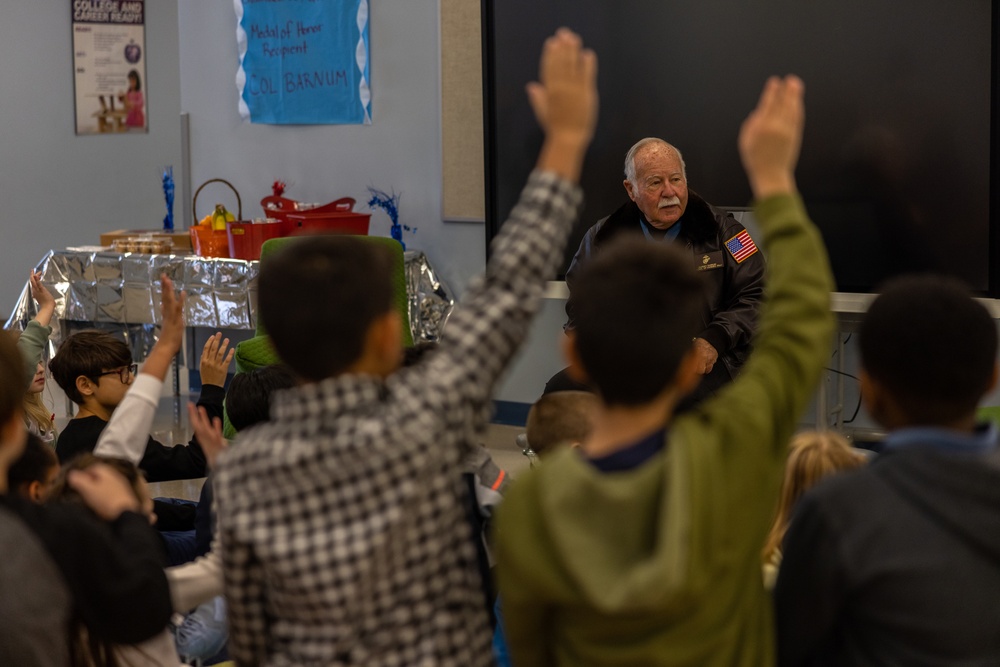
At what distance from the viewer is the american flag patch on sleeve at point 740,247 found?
3281mm

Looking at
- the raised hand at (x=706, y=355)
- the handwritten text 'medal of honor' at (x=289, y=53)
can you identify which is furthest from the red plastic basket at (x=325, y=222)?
the raised hand at (x=706, y=355)

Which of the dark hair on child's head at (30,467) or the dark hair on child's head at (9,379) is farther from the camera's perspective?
the dark hair on child's head at (30,467)

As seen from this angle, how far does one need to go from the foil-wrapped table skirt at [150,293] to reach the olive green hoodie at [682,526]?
370cm

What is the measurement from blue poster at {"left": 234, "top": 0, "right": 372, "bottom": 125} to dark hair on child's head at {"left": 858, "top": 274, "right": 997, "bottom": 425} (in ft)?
14.3

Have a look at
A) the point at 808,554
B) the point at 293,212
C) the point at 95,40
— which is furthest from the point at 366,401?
the point at 95,40

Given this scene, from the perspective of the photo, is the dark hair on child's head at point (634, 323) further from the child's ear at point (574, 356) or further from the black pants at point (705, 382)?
the black pants at point (705, 382)

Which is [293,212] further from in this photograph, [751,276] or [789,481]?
[789,481]

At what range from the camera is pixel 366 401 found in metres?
1.14

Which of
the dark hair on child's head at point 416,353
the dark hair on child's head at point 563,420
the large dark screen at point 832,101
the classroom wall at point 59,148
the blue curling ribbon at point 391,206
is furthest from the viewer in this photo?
the classroom wall at point 59,148

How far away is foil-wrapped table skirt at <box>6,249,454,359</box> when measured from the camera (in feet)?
16.2

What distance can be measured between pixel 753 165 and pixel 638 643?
19.7 inches

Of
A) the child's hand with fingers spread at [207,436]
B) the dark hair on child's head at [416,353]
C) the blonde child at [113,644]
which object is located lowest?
the blonde child at [113,644]

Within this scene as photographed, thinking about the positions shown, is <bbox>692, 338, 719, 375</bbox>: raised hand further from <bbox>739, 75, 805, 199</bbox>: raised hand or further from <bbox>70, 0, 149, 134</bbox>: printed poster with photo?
<bbox>70, 0, 149, 134</bbox>: printed poster with photo

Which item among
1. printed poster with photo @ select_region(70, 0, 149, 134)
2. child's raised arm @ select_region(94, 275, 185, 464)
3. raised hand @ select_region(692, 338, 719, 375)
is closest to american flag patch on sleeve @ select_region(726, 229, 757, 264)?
raised hand @ select_region(692, 338, 719, 375)
